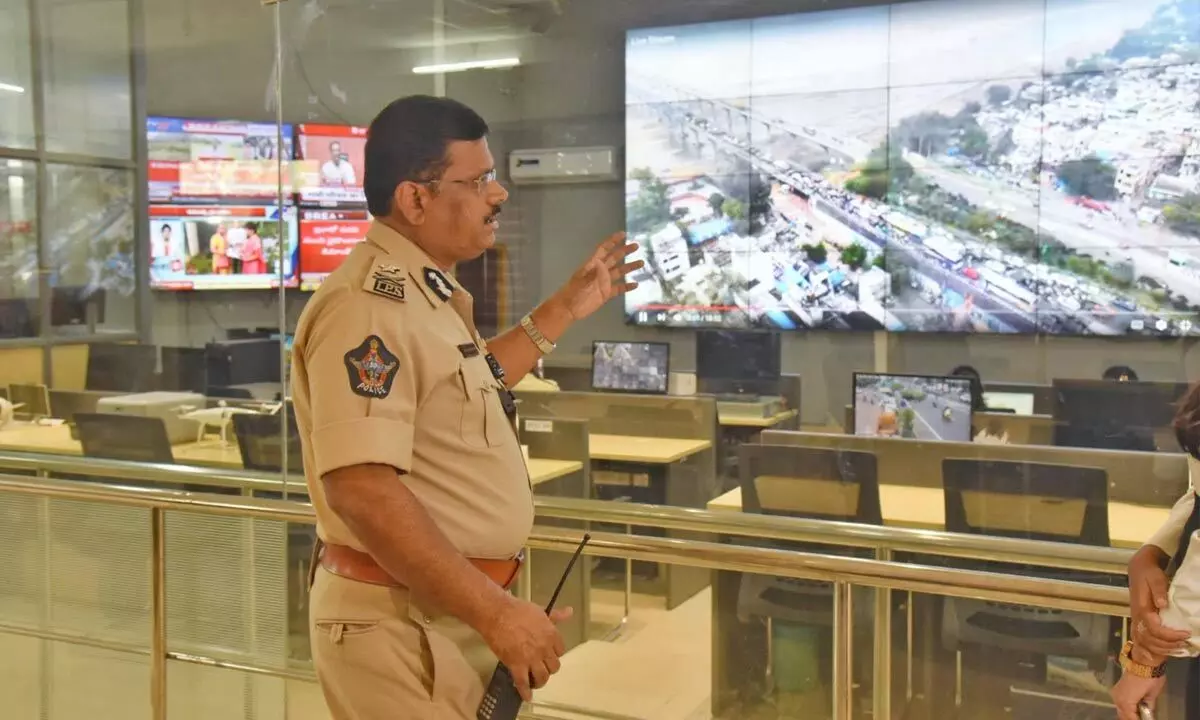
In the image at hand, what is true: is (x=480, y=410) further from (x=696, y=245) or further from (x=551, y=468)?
(x=696, y=245)

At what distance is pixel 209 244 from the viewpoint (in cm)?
515

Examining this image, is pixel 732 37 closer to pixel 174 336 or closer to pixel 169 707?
pixel 174 336

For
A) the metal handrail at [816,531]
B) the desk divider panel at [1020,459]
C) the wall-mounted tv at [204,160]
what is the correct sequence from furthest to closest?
the wall-mounted tv at [204,160]
the desk divider panel at [1020,459]
the metal handrail at [816,531]

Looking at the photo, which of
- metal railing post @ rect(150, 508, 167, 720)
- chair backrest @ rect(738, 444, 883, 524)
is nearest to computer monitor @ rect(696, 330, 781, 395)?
chair backrest @ rect(738, 444, 883, 524)

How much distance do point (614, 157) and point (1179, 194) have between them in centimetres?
237

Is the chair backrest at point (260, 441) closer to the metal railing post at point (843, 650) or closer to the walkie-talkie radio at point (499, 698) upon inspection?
the metal railing post at point (843, 650)

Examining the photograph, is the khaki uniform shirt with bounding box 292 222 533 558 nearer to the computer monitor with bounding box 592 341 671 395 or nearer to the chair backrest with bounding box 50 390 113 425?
the computer monitor with bounding box 592 341 671 395

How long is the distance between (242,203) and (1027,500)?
10.9 feet

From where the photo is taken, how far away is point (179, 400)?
4.12 metres

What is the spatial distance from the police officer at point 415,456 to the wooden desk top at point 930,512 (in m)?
1.43

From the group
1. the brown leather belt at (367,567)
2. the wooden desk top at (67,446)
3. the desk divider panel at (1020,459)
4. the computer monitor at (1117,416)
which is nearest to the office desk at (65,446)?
the wooden desk top at (67,446)

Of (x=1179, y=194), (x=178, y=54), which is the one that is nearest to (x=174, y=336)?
(x=178, y=54)

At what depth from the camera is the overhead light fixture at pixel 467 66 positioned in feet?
10.2

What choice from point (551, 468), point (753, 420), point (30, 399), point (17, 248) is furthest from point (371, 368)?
point (30, 399)
